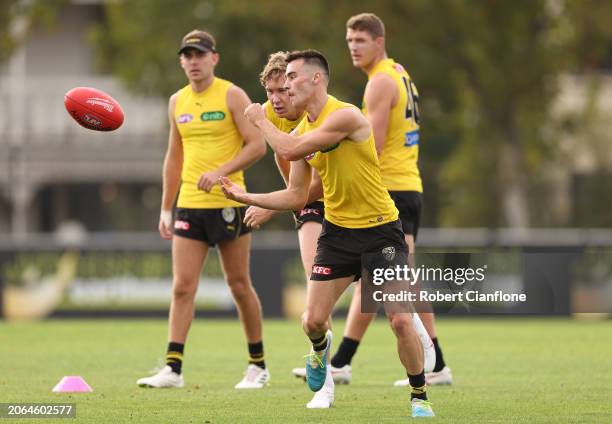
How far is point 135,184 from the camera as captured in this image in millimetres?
45281

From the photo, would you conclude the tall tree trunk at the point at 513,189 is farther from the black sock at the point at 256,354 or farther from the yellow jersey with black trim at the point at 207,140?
the yellow jersey with black trim at the point at 207,140

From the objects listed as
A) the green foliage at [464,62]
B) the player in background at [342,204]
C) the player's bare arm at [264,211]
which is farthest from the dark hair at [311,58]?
the green foliage at [464,62]

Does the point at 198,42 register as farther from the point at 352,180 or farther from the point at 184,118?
the point at 352,180

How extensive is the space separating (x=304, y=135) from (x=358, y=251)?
831mm

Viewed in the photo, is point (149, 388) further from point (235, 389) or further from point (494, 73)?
point (494, 73)

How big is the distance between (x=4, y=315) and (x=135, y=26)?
14319 mm

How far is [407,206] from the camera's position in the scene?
1112 centimetres

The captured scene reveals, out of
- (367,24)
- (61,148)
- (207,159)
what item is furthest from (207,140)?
(61,148)

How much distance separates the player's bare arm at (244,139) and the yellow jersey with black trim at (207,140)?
5 cm

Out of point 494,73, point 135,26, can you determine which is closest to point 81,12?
point 135,26

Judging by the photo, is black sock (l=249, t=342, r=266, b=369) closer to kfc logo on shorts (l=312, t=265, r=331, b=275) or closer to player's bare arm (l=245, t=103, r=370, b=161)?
kfc logo on shorts (l=312, t=265, r=331, b=275)

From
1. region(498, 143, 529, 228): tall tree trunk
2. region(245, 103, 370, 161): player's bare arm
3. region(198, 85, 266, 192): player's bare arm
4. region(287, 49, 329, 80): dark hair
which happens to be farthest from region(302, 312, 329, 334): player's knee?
region(498, 143, 529, 228): tall tree trunk

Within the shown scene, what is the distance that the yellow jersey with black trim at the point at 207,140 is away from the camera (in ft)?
37.2

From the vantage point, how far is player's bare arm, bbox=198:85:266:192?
1105cm
